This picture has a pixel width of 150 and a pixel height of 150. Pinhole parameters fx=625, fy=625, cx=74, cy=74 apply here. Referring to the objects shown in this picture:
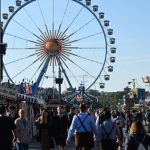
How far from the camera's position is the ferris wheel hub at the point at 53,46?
48125 millimetres

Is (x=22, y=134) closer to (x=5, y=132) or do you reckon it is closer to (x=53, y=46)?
(x=5, y=132)

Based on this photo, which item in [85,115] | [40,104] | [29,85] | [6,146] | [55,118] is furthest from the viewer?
[29,85]

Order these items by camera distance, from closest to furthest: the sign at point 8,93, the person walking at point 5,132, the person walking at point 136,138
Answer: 1. the person walking at point 136,138
2. the person walking at point 5,132
3. the sign at point 8,93

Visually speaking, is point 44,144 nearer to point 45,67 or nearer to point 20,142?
point 20,142

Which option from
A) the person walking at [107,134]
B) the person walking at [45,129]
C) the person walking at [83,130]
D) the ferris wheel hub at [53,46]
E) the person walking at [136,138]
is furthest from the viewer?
the ferris wheel hub at [53,46]

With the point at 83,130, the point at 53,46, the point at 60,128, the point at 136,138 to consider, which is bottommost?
the point at 60,128

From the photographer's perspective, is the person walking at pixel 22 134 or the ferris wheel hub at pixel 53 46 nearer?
the person walking at pixel 22 134

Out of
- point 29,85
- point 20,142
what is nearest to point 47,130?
point 20,142

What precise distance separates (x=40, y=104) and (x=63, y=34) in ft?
38.6

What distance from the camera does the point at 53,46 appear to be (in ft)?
158

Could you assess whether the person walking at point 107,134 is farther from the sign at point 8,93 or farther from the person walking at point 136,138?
the sign at point 8,93

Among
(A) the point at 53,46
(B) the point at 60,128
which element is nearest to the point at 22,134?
(B) the point at 60,128

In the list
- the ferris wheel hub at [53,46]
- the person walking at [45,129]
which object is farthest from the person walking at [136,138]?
the ferris wheel hub at [53,46]

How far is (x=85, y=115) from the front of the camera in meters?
13.9
